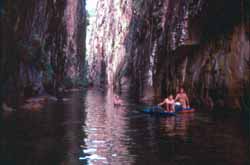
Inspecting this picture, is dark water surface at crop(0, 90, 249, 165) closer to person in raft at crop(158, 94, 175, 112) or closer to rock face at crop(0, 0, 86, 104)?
person in raft at crop(158, 94, 175, 112)

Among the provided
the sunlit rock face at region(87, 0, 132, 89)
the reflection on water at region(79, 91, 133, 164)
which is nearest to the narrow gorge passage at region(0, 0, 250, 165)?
the reflection on water at region(79, 91, 133, 164)

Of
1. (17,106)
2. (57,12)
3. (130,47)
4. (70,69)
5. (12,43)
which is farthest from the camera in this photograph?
(70,69)

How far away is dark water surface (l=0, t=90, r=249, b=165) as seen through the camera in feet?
36.8

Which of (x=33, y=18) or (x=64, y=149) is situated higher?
(x=33, y=18)

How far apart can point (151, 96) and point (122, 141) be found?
94.1 ft

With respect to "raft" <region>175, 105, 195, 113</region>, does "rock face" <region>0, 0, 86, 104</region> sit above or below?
above

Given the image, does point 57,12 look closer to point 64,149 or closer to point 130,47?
point 130,47

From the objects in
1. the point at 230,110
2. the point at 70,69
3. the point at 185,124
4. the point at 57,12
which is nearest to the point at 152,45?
the point at 57,12

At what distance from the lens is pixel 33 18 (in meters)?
32.9

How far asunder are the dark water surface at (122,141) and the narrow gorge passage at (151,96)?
32 mm

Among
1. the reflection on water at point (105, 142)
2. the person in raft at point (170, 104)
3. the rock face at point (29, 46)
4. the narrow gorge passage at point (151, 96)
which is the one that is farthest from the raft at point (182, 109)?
the rock face at point (29, 46)

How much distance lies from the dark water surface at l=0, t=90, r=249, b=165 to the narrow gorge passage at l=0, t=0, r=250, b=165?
0.03m

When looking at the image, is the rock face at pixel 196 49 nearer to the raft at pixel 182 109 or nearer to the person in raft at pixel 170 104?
the raft at pixel 182 109

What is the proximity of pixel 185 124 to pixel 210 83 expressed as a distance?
31.3 feet
